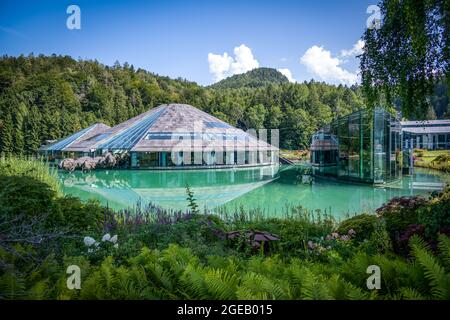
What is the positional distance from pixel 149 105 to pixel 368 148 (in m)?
28.6

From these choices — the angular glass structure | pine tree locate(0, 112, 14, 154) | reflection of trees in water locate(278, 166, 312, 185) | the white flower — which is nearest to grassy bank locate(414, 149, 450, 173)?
reflection of trees in water locate(278, 166, 312, 185)

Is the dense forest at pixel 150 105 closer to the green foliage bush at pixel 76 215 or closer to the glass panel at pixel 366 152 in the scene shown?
the glass panel at pixel 366 152

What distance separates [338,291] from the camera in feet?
5.20

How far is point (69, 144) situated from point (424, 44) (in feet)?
95.9

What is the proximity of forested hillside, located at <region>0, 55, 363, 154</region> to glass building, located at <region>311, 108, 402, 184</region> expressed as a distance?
14.1ft

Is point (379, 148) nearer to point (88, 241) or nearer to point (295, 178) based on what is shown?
point (295, 178)

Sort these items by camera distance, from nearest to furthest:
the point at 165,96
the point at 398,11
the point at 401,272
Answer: the point at 401,272 < the point at 398,11 < the point at 165,96

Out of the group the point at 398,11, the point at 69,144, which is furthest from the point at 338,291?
the point at 69,144

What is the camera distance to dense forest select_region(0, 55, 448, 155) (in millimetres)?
23344

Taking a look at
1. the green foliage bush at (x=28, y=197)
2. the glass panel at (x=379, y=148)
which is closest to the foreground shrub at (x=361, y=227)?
the green foliage bush at (x=28, y=197)

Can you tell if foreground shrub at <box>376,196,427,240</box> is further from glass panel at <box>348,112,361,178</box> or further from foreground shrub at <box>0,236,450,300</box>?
glass panel at <box>348,112,361,178</box>

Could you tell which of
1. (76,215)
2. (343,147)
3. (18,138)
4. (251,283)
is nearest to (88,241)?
(251,283)

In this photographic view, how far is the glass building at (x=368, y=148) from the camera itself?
589 inches
